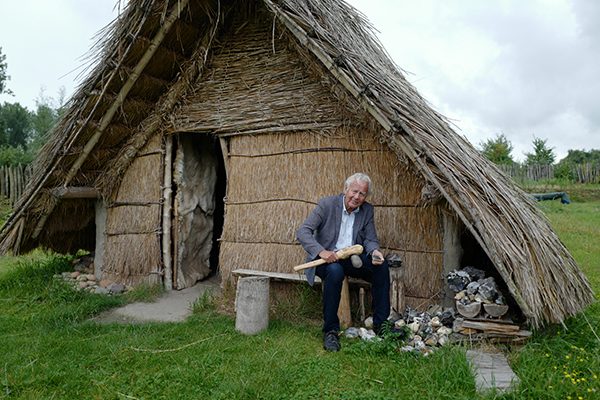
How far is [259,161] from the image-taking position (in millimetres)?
4570

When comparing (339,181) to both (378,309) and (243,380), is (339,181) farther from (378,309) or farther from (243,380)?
(243,380)

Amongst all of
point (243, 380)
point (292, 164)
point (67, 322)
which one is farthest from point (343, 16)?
point (67, 322)

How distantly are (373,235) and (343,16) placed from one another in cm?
278

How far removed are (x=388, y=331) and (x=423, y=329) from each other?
392mm

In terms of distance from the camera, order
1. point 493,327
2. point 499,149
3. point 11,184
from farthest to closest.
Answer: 1. point 499,149
2. point 11,184
3. point 493,327

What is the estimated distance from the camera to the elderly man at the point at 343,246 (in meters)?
3.23

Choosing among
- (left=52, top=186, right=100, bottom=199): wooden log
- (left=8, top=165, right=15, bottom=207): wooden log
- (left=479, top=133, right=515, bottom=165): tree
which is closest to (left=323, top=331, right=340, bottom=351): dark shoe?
(left=52, top=186, right=100, bottom=199): wooden log

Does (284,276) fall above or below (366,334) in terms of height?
above

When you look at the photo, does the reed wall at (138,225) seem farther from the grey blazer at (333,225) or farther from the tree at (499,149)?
the tree at (499,149)

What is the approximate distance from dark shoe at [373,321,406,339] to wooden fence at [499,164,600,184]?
1357 centimetres

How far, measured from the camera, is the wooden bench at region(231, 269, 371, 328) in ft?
11.7

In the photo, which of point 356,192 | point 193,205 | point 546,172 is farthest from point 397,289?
→ point 546,172

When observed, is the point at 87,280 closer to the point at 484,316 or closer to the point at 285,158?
the point at 285,158

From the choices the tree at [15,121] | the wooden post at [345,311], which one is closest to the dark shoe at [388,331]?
the wooden post at [345,311]
